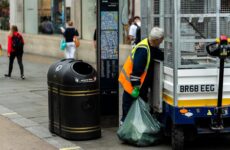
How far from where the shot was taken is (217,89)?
6.87m

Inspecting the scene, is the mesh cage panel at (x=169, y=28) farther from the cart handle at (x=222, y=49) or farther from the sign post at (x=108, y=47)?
the sign post at (x=108, y=47)

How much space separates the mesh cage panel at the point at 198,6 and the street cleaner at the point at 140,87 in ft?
1.75

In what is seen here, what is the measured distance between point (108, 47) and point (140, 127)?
1.59 m

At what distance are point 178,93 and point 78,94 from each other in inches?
60.9

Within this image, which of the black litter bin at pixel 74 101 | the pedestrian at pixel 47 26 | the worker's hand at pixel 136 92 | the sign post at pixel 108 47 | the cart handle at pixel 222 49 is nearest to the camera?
the cart handle at pixel 222 49

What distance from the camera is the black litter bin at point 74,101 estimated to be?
7.55 meters

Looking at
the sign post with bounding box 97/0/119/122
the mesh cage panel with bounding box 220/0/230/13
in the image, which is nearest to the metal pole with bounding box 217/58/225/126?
the mesh cage panel with bounding box 220/0/230/13

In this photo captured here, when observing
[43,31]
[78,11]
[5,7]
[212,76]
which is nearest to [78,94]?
[212,76]

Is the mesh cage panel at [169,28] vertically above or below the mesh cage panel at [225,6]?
below

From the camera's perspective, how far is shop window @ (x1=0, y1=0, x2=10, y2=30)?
28.1 m

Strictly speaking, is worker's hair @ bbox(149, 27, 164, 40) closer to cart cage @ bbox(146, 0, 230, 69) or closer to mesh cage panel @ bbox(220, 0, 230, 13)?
cart cage @ bbox(146, 0, 230, 69)

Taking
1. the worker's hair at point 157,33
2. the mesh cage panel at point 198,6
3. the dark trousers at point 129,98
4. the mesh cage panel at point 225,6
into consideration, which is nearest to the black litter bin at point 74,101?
the dark trousers at point 129,98

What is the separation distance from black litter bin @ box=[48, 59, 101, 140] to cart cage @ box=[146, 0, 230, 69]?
125 centimetres

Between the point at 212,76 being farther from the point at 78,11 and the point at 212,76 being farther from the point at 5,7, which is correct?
the point at 5,7
